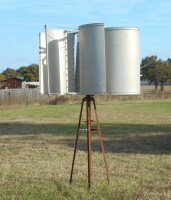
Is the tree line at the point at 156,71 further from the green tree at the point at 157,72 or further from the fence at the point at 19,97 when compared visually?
Result: the fence at the point at 19,97

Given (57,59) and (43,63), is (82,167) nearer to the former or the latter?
(43,63)

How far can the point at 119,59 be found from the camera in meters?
6.06

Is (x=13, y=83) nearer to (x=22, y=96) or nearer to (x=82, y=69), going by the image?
(x=22, y=96)

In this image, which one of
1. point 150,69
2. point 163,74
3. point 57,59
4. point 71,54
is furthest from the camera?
point 150,69

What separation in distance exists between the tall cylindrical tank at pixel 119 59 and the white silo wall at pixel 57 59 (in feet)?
2.28

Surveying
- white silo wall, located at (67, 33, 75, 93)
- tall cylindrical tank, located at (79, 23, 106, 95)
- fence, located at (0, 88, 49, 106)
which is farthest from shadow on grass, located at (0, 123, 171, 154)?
fence, located at (0, 88, 49, 106)

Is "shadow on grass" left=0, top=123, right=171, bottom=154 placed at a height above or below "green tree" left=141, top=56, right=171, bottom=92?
below

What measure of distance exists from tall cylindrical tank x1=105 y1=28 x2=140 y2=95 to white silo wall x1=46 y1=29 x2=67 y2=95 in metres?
0.69

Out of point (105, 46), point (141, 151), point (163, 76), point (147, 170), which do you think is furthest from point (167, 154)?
point (163, 76)

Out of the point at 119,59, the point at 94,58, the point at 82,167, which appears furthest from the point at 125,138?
the point at 94,58

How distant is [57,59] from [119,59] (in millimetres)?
923

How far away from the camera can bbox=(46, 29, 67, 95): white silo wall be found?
6352 millimetres

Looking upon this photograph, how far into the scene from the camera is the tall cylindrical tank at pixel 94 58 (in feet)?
19.5

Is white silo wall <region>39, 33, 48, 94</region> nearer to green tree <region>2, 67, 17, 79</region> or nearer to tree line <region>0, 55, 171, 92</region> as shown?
tree line <region>0, 55, 171, 92</region>
